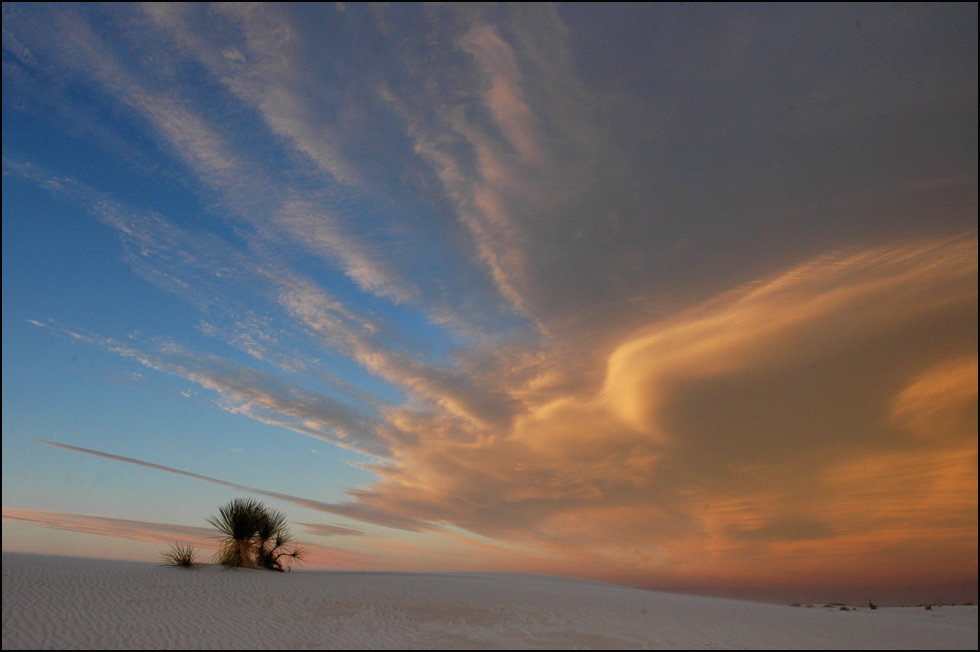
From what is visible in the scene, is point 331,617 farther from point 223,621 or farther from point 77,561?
point 77,561

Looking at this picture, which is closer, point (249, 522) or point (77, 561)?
point (77, 561)

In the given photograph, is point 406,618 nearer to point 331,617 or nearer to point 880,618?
point 331,617

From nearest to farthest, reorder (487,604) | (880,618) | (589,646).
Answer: (589,646), (487,604), (880,618)

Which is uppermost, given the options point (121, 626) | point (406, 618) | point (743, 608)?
point (121, 626)

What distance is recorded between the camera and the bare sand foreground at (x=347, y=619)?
34.2 feet

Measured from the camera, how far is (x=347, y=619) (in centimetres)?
1255

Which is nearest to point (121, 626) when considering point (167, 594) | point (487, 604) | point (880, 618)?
point (167, 594)

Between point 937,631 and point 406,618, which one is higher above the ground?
point 406,618

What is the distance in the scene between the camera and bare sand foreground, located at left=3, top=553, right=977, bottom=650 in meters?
10.4

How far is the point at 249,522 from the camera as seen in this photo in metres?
20.4

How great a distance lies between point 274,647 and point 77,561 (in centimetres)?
1314

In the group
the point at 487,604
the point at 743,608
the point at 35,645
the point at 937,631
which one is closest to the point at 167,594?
the point at 35,645

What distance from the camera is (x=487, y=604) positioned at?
15.9 m

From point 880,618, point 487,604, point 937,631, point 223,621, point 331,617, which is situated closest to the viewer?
point 223,621
